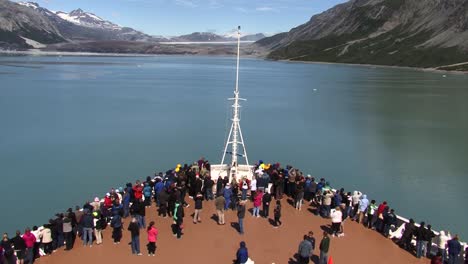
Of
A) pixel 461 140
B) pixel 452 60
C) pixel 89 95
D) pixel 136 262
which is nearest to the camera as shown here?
pixel 136 262

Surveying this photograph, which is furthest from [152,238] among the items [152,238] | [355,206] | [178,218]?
[355,206]

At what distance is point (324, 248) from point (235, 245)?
3.72 metres

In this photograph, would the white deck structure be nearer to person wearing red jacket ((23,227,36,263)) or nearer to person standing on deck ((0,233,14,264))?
person wearing red jacket ((23,227,36,263))

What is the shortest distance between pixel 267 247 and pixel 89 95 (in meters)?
71.8

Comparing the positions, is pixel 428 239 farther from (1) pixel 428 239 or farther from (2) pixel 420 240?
(2) pixel 420 240

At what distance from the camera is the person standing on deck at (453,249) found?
16922mm

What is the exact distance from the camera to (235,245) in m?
18.6

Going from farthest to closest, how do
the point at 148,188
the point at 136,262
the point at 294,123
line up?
the point at 294,123 → the point at 148,188 → the point at 136,262

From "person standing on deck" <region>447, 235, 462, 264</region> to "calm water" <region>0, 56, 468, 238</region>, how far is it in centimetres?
913

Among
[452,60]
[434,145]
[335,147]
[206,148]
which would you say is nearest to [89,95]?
[206,148]

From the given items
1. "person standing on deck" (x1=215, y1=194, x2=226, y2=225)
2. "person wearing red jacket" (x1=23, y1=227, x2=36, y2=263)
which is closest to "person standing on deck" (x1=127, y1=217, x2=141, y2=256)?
"person wearing red jacket" (x1=23, y1=227, x2=36, y2=263)

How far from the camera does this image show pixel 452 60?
18700 cm

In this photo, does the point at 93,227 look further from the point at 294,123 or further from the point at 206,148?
the point at 294,123

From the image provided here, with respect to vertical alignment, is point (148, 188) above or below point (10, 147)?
above
